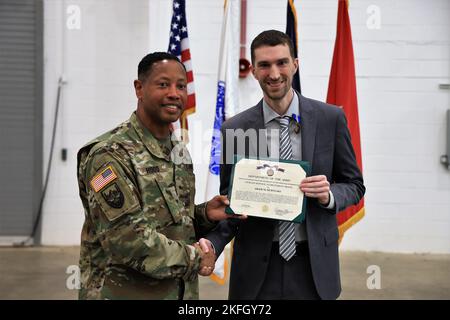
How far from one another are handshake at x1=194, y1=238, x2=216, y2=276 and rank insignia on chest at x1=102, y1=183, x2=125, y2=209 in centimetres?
32

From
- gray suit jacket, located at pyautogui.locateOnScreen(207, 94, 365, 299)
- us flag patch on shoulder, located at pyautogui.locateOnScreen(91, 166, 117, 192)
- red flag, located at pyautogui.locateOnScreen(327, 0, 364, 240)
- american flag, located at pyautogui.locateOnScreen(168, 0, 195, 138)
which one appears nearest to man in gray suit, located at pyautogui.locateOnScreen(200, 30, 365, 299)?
gray suit jacket, located at pyautogui.locateOnScreen(207, 94, 365, 299)

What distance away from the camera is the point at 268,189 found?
158 centimetres

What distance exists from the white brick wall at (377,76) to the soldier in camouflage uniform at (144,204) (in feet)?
10.5

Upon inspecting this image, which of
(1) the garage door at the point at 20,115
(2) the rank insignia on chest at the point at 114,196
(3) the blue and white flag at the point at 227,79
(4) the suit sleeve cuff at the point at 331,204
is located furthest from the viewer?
(1) the garage door at the point at 20,115

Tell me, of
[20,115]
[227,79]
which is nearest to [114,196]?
[227,79]

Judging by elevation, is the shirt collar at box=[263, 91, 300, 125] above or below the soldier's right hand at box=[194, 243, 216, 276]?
above

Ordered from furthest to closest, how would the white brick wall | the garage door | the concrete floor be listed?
the garage door → the white brick wall → the concrete floor

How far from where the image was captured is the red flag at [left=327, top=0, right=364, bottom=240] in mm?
3335

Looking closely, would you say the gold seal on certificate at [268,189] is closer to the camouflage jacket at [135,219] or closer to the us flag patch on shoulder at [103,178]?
the camouflage jacket at [135,219]

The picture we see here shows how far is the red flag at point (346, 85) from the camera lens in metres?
3.34

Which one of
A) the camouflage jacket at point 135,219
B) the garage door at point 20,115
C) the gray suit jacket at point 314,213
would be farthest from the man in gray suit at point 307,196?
the garage door at point 20,115

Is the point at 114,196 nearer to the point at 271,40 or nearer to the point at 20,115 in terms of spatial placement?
the point at 271,40

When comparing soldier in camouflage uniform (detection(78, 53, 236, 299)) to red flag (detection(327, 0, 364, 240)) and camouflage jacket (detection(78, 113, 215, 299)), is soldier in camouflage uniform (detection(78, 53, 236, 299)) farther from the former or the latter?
red flag (detection(327, 0, 364, 240))
